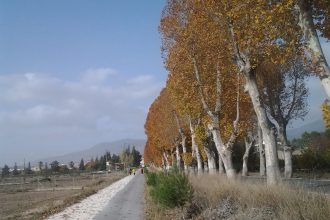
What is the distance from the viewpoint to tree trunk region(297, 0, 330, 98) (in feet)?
43.1

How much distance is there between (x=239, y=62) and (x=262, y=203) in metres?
9.64

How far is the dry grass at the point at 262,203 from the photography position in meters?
10.2

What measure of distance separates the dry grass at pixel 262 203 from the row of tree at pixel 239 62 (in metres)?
2.87

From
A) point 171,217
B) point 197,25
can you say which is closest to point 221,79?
point 197,25

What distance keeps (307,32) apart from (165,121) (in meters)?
47.7

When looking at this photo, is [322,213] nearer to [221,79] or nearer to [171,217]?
[171,217]

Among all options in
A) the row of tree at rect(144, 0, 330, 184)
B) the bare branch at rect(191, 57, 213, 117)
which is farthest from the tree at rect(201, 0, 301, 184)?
the bare branch at rect(191, 57, 213, 117)

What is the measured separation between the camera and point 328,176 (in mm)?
39438

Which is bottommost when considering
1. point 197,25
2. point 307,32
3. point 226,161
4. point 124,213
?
point 124,213

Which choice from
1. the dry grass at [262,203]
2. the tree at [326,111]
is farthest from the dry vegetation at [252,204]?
the tree at [326,111]

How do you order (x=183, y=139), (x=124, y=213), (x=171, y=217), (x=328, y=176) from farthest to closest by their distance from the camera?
(x=183, y=139)
(x=328, y=176)
(x=124, y=213)
(x=171, y=217)

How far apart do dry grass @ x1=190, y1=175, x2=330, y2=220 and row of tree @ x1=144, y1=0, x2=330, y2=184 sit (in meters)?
2.87

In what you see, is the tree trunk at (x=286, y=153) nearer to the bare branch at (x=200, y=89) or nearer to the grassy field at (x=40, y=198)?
the bare branch at (x=200, y=89)

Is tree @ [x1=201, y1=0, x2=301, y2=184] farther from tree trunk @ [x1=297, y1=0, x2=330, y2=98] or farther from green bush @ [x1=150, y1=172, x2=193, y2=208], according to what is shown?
green bush @ [x1=150, y1=172, x2=193, y2=208]
